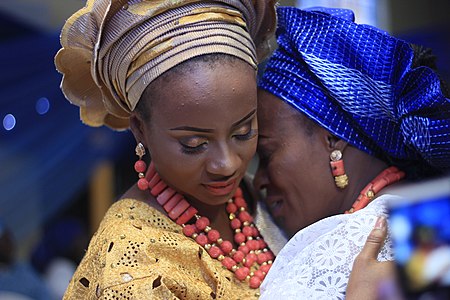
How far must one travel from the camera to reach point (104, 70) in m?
2.10

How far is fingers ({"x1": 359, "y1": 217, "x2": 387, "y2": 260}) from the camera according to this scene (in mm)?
1685

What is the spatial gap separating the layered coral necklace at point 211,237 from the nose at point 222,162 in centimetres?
23

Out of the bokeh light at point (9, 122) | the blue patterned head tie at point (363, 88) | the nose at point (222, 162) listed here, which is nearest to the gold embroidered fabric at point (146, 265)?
the nose at point (222, 162)

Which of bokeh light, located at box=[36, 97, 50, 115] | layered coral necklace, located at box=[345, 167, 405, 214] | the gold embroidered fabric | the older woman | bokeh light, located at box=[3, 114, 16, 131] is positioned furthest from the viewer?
bokeh light, located at box=[36, 97, 50, 115]

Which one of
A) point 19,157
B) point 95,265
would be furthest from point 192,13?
point 19,157

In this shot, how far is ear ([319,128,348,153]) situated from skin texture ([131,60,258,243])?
0.28 meters

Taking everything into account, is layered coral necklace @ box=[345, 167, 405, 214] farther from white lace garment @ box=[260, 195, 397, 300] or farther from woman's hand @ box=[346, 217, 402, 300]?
woman's hand @ box=[346, 217, 402, 300]

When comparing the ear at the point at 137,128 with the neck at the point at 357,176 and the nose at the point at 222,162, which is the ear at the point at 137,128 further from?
the neck at the point at 357,176

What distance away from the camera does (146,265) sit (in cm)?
189

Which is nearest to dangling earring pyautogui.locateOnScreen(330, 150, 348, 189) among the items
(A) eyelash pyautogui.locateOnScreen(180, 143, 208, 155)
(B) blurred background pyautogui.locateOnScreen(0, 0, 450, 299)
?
(A) eyelash pyautogui.locateOnScreen(180, 143, 208, 155)

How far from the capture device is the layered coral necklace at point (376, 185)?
7.22 feet

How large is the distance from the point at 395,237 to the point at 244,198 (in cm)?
157

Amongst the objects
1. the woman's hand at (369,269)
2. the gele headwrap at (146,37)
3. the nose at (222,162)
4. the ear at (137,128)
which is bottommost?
the woman's hand at (369,269)

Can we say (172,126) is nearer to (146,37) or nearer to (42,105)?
(146,37)
